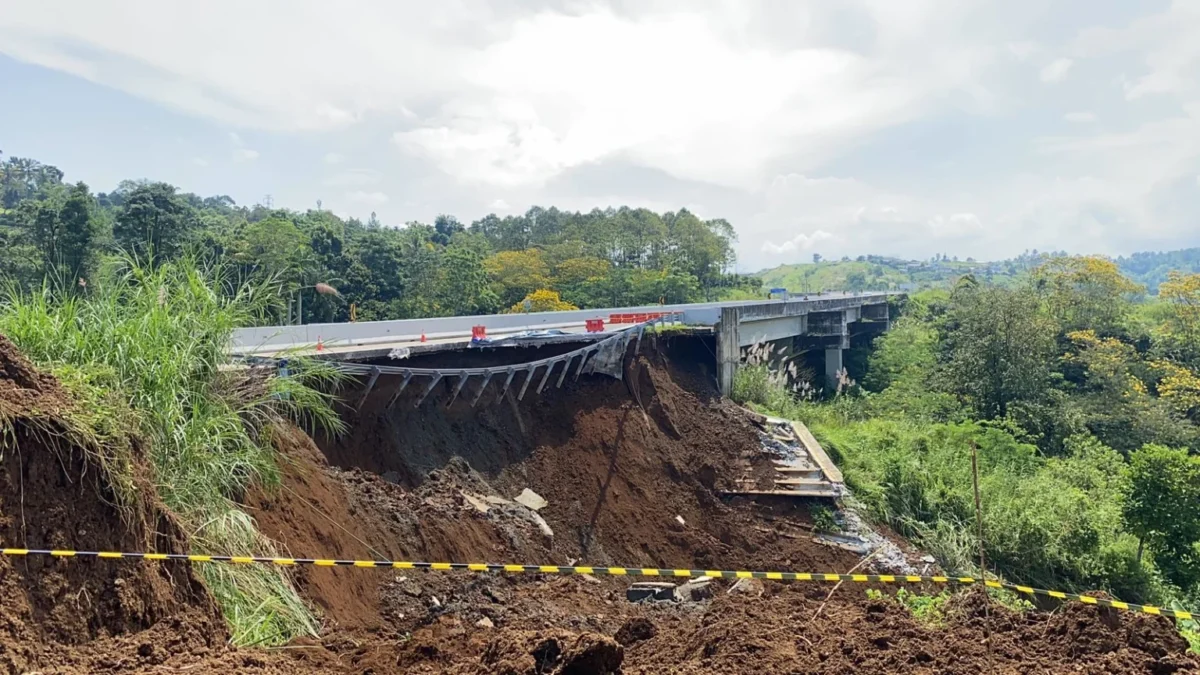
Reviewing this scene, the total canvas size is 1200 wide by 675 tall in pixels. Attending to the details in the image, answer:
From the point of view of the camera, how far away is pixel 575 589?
8.96 metres

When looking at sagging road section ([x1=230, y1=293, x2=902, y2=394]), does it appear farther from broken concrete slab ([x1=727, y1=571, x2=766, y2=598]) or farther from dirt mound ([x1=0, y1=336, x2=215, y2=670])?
broken concrete slab ([x1=727, y1=571, x2=766, y2=598])

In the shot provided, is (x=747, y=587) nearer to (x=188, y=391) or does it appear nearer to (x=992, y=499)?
(x=992, y=499)

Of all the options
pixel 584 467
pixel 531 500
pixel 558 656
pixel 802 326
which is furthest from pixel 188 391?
pixel 802 326

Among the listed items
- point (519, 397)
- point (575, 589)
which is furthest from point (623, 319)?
point (575, 589)

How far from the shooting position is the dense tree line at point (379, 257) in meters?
24.2

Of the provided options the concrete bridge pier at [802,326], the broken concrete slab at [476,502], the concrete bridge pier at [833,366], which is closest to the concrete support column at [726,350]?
the concrete bridge pier at [802,326]

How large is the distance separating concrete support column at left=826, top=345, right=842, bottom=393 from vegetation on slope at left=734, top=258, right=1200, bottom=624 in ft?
2.22

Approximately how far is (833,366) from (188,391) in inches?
1032

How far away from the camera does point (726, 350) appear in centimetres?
1831

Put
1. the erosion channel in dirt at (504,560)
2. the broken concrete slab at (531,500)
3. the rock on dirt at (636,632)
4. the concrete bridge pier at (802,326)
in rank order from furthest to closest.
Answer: the concrete bridge pier at (802,326)
the broken concrete slab at (531,500)
the rock on dirt at (636,632)
the erosion channel in dirt at (504,560)

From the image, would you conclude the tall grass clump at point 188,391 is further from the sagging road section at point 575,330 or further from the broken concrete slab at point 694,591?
the broken concrete slab at point 694,591

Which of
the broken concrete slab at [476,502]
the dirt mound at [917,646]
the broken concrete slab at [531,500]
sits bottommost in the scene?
the broken concrete slab at [531,500]

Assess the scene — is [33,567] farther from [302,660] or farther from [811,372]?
[811,372]

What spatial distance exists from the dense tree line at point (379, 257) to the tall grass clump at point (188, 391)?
26.3 inches
